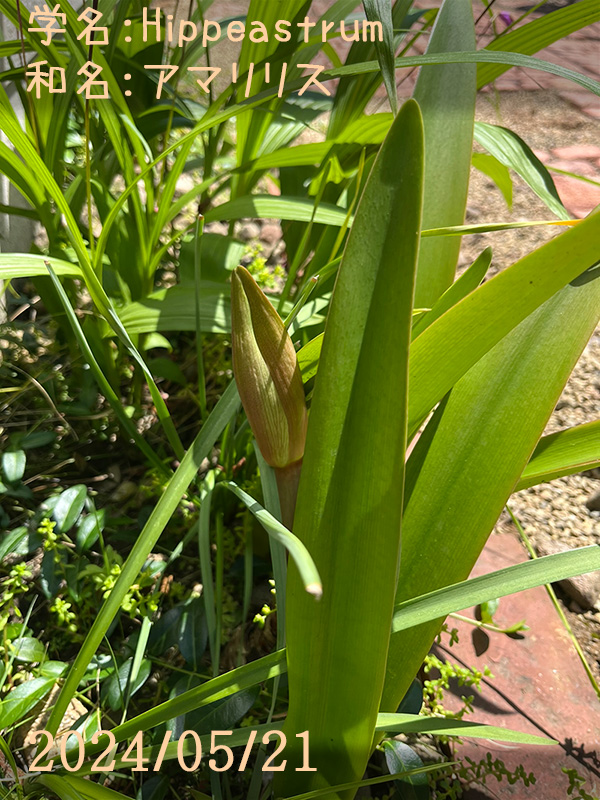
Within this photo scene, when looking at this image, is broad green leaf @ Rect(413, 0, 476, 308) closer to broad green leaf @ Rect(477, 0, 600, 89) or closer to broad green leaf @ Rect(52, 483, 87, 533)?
broad green leaf @ Rect(477, 0, 600, 89)

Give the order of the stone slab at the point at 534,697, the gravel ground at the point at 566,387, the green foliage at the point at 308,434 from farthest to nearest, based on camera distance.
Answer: the gravel ground at the point at 566,387 → the stone slab at the point at 534,697 → the green foliage at the point at 308,434

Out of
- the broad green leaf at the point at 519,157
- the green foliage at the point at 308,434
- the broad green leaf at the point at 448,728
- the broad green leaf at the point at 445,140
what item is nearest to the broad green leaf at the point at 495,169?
the green foliage at the point at 308,434

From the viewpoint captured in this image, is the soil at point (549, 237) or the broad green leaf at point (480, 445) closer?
the broad green leaf at point (480, 445)

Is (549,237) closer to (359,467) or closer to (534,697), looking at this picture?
(534,697)

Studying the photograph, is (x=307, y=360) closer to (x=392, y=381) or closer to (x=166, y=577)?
(x=392, y=381)

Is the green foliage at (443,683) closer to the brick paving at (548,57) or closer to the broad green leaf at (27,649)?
the broad green leaf at (27,649)

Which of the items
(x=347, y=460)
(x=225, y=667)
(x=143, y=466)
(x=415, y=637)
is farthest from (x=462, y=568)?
(x=143, y=466)
